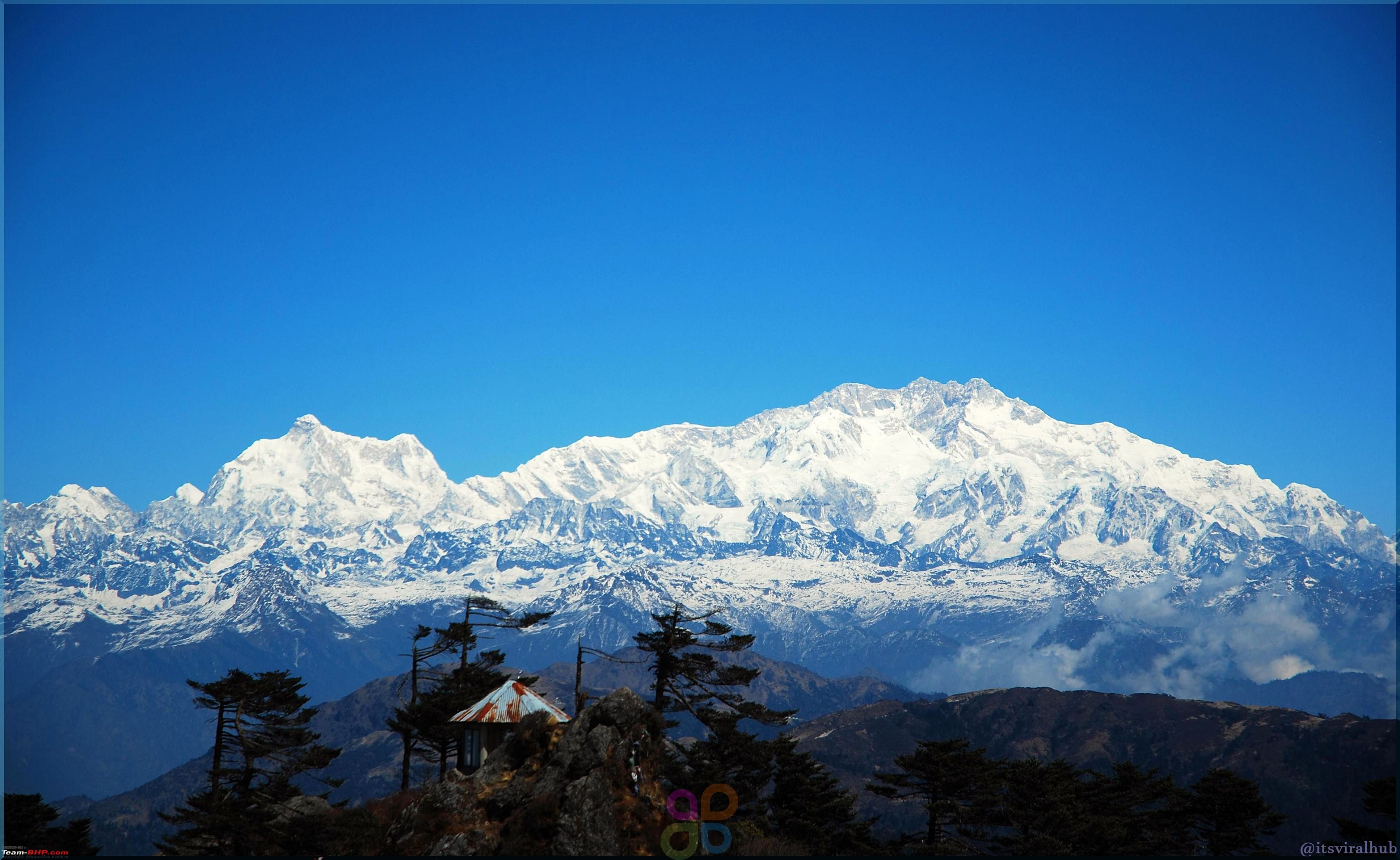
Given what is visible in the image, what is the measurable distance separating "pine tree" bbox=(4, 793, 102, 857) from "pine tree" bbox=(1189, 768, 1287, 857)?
7009 cm

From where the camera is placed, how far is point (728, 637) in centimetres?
6047

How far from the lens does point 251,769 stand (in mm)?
61062

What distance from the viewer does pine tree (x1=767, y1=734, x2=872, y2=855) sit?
226 feet

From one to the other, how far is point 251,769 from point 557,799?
28.8 meters

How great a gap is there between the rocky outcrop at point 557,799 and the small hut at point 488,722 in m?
8.57

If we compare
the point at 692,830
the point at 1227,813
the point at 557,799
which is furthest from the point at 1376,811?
the point at 557,799

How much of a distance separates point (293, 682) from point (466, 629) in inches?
461

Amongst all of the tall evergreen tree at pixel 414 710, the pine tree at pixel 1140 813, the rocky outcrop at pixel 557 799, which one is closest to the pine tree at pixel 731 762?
the tall evergreen tree at pixel 414 710

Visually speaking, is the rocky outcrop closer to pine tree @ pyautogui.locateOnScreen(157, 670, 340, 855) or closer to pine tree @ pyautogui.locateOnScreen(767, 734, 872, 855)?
pine tree @ pyautogui.locateOnScreen(157, 670, 340, 855)

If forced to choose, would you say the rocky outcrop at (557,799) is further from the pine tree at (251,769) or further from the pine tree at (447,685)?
the pine tree at (251,769)

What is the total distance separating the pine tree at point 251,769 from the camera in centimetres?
5544

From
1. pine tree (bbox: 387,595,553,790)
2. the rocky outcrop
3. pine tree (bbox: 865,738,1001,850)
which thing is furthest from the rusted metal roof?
pine tree (bbox: 865,738,1001,850)

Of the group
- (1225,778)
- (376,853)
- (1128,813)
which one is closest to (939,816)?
(1128,813)

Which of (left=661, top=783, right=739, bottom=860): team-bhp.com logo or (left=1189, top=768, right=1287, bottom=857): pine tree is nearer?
(left=661, top=783, right=739, bottom=860): team-bhp.com logo
